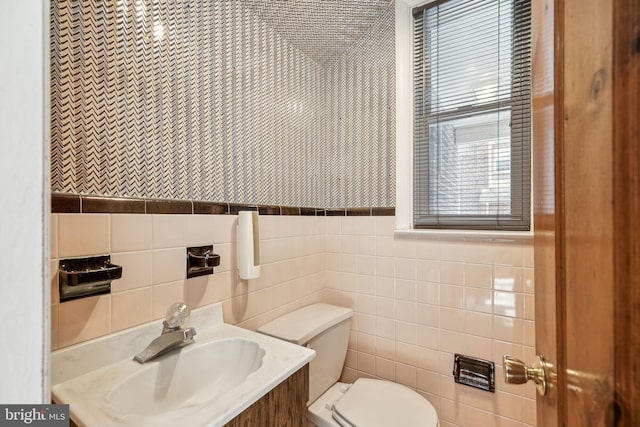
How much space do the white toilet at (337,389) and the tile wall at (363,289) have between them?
13 centimetres

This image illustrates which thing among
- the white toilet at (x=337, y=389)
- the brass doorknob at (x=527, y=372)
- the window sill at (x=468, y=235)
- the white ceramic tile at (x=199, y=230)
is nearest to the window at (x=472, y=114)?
the window sill at (x=468, y=235)

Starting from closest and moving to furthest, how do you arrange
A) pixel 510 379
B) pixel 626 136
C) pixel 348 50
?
pixel 626 136 < pixel 510 379 < pixel 348 50

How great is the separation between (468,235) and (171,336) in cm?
126

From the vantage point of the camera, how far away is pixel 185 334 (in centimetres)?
87

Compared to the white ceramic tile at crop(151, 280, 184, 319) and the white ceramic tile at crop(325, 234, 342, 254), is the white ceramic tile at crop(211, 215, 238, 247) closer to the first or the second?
the white ceramic tile at crop(151, 280, 184, 319)

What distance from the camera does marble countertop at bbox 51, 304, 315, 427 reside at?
23.2 inches

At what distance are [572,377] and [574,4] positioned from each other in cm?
49

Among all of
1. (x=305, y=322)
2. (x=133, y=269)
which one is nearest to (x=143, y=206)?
(x=133, y=269)

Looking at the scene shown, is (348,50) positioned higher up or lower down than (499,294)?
higher up

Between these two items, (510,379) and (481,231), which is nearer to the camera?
(510,379)

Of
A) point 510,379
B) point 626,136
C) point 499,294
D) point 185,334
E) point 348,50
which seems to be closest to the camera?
point 626,136

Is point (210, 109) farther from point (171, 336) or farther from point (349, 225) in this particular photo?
point (349, 225)
